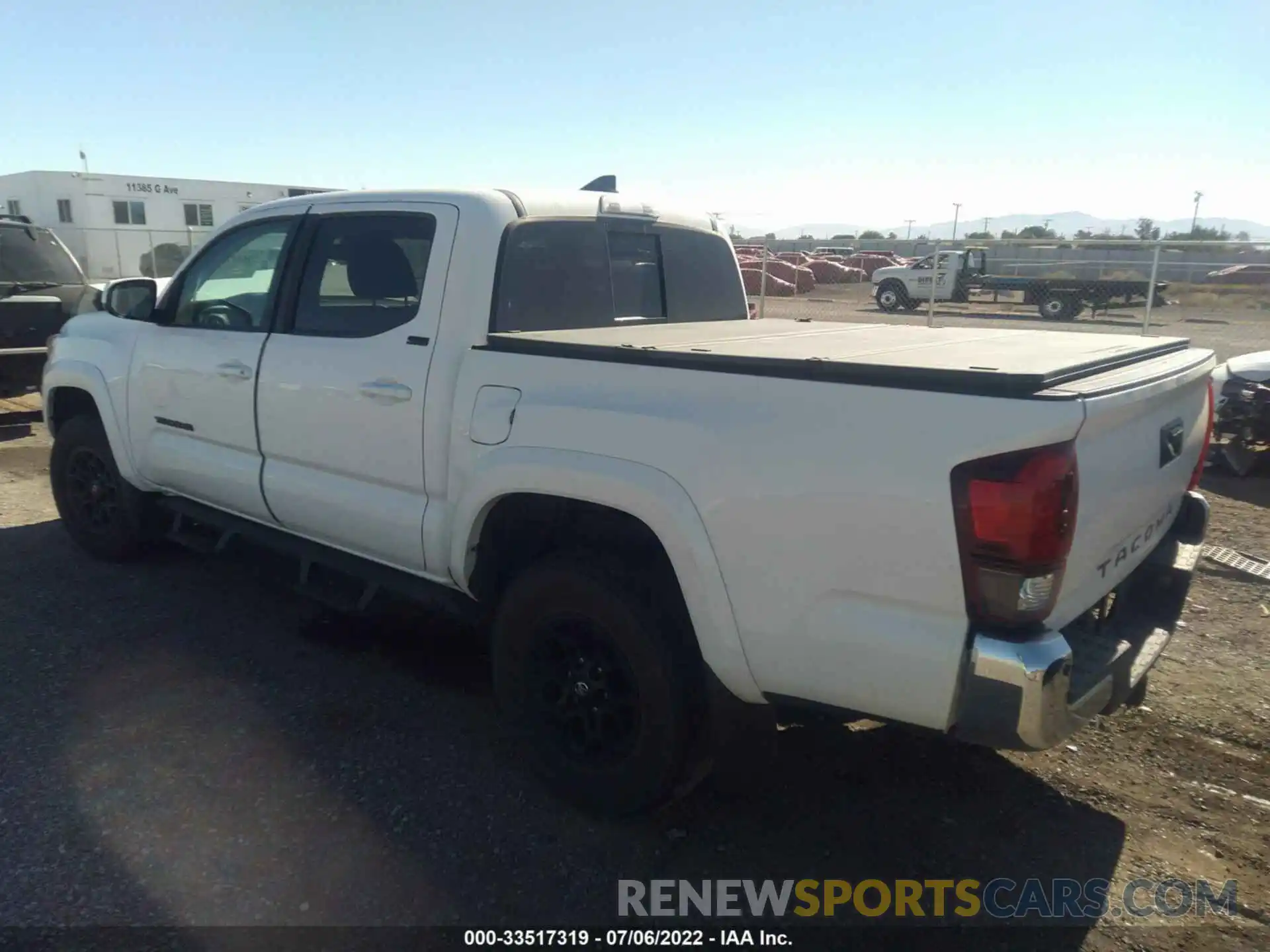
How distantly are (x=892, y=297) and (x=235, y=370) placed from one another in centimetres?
2188

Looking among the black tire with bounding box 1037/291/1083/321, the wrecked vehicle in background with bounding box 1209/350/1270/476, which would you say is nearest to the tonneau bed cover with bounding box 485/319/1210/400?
the wrecked vehicle in background with bounding box 1209/350/1270/476

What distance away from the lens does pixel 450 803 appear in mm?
3199

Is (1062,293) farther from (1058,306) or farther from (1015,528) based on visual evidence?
(1015,528)

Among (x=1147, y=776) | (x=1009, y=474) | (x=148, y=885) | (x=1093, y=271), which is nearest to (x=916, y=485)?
(x=1009, y=474)

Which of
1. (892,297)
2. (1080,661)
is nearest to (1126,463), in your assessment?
(1080,661)

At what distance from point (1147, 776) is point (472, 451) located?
2.65 meters

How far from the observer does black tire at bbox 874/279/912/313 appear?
23.8 metres

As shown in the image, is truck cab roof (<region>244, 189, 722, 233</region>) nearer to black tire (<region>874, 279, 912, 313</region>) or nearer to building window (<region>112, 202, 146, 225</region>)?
Result: black tire (<region>874, 279, 912, 313</region>)

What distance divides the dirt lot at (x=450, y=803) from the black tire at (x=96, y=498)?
85cm

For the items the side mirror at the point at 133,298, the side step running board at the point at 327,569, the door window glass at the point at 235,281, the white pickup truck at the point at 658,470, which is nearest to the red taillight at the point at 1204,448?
the white pickup truck at the point at 658,470

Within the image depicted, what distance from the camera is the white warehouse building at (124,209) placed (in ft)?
75.1

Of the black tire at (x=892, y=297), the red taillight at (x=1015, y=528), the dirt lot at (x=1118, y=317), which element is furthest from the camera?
the black tire at (x=892, y=297)

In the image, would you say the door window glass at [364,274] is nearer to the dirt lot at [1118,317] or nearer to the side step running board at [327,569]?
the side step running board at [327,569]

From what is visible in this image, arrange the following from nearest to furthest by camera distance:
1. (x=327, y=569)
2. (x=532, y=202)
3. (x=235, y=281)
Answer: (x=532, y=202), (x=327, y=569), (x=235, y=281)
